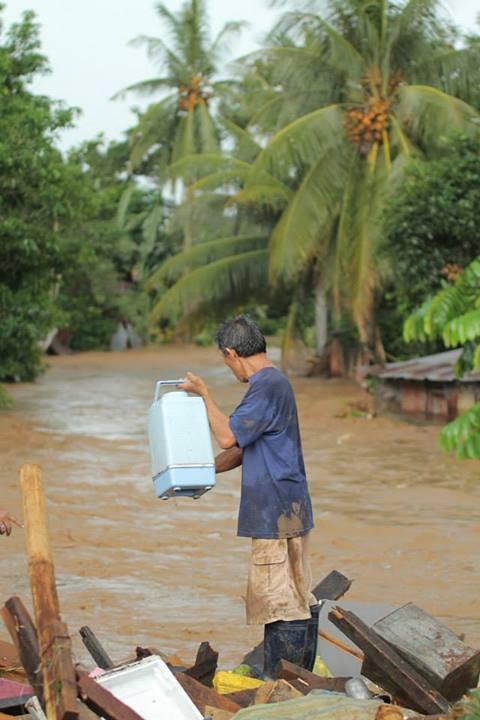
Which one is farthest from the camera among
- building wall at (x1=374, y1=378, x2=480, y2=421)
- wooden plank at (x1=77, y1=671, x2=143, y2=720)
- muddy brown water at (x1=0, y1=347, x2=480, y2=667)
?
building wall at (x1=374, y1=378, x2=480, y2=421)

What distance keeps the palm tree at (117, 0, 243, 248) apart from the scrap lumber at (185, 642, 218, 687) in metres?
33.6

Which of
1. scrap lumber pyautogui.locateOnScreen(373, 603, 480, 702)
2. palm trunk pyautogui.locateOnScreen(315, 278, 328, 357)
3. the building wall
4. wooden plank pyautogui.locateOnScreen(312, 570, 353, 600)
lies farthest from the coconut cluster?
scrap lumber pyautogui.locateOnScreen(373, 603, 480, 702)

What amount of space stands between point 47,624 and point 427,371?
50.4ft

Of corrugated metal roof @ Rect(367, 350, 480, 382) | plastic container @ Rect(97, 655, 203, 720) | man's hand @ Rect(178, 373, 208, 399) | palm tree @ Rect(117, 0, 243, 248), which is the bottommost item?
plastic container @ Rect(97, 655, 203, 720)

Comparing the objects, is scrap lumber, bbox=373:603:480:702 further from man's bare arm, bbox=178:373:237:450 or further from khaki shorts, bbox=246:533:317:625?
man's bare arm, bbox=178:373:237:450

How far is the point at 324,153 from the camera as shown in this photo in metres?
23.0

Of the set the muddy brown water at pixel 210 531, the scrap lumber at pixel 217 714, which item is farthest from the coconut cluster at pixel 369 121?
the scrap lumber at pixel 217 714

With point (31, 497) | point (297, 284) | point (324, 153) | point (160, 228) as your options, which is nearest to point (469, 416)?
point (31, 497)

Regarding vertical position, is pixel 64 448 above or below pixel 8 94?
below

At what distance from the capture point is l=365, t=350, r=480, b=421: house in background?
58.7 ft

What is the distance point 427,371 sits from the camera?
18.8 m

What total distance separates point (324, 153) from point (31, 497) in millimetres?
19575

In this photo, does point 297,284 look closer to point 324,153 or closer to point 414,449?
point 324,153

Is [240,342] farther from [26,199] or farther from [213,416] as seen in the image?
[26,199]
